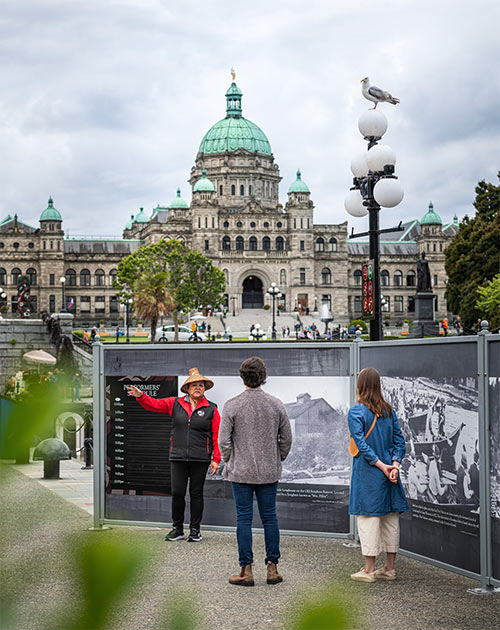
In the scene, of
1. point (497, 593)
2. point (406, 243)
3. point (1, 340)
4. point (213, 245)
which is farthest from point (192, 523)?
point (406, 243)

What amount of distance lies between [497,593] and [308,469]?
8.21 feet

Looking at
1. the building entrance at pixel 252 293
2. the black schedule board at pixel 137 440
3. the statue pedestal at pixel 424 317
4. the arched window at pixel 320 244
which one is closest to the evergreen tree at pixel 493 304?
the statue pedestal at pixel 424 317

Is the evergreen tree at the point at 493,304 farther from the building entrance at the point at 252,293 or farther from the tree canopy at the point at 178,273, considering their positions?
the building entrance at the point at 252,293

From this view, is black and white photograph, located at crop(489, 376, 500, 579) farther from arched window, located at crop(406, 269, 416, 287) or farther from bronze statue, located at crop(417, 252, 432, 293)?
arched window, located at crop(406, 269, 416, 287)

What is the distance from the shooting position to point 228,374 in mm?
9125

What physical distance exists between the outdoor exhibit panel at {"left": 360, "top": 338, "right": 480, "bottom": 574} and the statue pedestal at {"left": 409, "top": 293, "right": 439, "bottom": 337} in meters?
31.8

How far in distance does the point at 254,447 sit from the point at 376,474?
112cm

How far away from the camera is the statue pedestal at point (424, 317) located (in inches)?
1553

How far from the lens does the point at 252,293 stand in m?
102

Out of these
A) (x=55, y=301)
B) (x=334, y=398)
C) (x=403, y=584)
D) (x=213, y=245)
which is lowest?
(x=403, y=584)

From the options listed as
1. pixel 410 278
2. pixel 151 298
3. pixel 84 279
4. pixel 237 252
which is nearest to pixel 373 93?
pixel 151 298

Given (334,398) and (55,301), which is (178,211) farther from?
(334,398)

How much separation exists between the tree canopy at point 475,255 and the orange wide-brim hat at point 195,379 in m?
45.1

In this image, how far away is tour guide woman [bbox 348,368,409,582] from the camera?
7.32 m
